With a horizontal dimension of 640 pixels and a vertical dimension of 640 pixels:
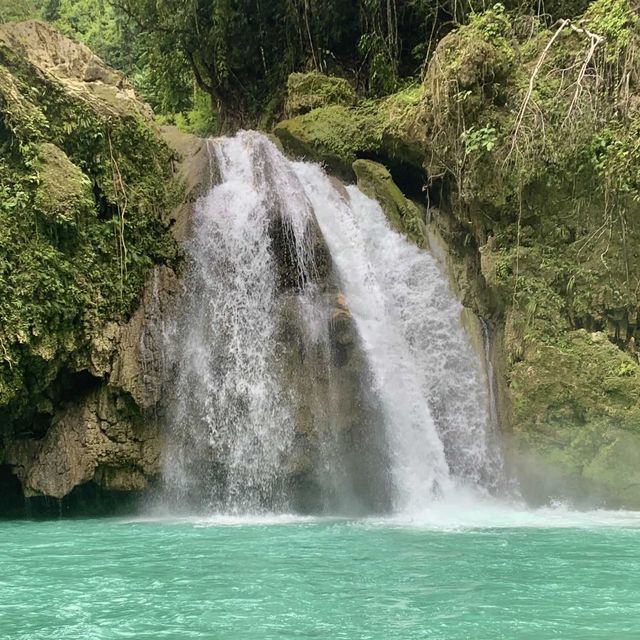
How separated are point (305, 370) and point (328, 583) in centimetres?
505

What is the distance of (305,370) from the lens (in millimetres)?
9906

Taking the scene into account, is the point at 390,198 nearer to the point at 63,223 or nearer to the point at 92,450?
the point at 63,223

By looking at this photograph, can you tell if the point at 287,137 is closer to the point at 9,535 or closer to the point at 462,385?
the point at 462,385

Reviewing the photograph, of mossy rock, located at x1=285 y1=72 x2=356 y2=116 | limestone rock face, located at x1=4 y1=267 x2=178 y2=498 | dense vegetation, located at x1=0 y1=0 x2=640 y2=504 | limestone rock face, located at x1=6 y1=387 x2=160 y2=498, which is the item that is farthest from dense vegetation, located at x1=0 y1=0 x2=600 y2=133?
limestone rock face, located at x1=6 y1=387 x2=160 y2=498

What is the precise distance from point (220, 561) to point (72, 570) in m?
1.20

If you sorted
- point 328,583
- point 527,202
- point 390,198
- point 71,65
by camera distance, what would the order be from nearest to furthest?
point 328,583, point 527,202, point 71,65, point 390,198

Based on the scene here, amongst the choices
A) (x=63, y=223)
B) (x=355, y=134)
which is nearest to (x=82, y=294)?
(x=63, y=223)

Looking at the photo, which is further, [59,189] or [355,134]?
[355,134]

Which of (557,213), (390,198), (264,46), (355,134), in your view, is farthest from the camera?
(264,46)

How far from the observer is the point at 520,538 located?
6.90 m

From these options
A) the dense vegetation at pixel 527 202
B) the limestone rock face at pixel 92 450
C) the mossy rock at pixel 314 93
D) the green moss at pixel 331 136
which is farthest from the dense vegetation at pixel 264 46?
the limestone rock face at pixel 92 450

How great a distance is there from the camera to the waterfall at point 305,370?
9648 millimetres

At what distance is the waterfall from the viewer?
965 centimetres

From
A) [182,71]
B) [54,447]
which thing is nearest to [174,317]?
[54,447]
